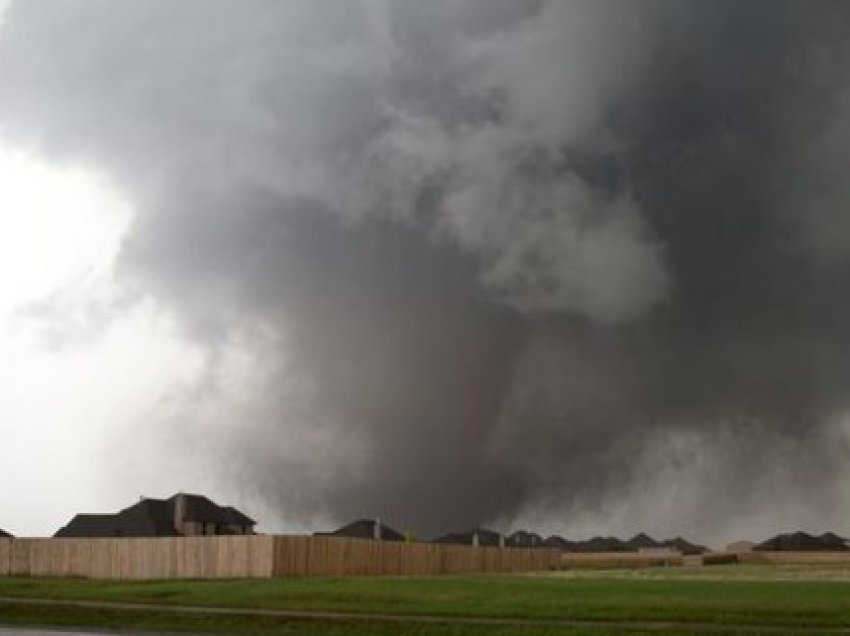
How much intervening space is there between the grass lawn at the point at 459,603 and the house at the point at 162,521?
3096 cm

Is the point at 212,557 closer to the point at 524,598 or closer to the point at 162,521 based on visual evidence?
the point at 524,598

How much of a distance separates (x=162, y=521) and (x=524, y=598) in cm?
4645

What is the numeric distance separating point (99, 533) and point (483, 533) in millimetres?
55539

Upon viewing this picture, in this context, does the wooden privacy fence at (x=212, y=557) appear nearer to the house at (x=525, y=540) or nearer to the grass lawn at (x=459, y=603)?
Result: the grass lawn at (x=459, y=603)

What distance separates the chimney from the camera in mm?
76438

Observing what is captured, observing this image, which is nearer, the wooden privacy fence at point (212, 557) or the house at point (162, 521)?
the wooden privacy fence at point (212, 557)

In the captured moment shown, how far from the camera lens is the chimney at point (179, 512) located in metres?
76.4

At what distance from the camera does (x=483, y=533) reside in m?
125

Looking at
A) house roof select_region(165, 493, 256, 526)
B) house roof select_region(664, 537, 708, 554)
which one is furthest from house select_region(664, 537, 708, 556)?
house roof select_region(165, 493, 256, 526)

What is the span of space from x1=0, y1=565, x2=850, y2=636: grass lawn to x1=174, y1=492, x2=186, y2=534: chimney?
31.6 metres

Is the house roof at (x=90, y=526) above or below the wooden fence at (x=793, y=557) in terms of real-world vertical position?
above

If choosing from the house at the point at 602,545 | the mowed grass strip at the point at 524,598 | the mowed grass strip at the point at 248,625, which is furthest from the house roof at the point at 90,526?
the house at the point at 602,545

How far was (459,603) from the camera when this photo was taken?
1300 inches

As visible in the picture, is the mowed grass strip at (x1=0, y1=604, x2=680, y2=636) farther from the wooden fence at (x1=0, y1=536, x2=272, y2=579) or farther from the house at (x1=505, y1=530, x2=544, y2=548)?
the house at (x1=505, y1=530, x2=544, y2=548)
